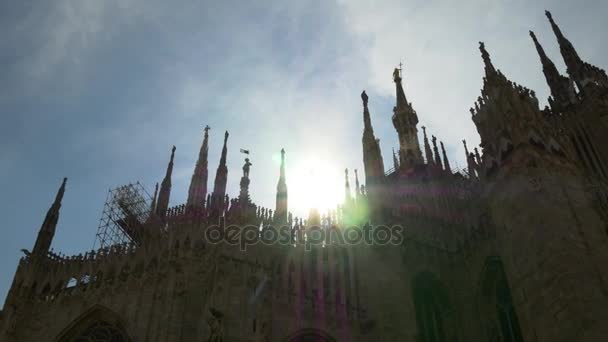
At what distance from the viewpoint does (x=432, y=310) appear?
78.0 feet

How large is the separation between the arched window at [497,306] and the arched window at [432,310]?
1.86 metres

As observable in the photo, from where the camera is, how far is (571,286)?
12531 mm

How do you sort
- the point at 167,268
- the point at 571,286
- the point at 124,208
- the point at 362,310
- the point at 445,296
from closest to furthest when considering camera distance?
the point at 571,286 → the point at 167,268 → the point at 362,310 → the point at 445,296 → the point at 124,208

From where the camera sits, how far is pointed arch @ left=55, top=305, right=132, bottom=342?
2094cm

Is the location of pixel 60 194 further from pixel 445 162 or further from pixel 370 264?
A: pixel 445 162

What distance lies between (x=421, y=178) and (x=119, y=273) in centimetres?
2308

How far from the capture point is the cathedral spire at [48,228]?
2470cm

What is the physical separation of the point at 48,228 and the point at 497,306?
66.2ft

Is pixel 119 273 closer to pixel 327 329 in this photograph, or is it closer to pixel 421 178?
pixel 327 329

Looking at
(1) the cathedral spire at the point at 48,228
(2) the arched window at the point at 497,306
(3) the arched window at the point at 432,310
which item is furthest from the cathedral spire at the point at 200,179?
(2) the arched window at the point at 497,306

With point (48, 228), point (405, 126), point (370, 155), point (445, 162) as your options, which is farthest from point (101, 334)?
point (405, 126)

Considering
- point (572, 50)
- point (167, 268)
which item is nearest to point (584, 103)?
point (572, 50)

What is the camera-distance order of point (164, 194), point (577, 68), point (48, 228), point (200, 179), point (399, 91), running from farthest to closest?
point (399, 91), point (577, 68), point (164, 194), point (200, 179), point (48, 228)

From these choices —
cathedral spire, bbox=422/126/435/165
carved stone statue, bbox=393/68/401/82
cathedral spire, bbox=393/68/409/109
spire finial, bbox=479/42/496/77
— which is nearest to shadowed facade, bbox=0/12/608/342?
spire finial, bbox=479/42/496/77
